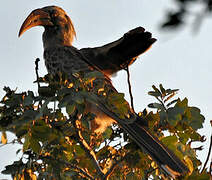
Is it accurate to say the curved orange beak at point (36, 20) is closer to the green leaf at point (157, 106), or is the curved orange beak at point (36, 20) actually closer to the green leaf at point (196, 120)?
the green leaf at point (157, 106)

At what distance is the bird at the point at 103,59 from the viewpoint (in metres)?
2.37

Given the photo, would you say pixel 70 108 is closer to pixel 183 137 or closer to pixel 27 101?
pixel 27 101

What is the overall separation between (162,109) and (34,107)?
28.6 inches

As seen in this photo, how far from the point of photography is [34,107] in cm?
203

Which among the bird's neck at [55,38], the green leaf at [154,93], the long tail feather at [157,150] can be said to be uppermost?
the bird's neck at [55,38]

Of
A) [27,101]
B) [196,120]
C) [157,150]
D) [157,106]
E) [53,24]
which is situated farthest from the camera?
[53,24]

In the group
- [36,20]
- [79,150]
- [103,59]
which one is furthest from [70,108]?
[36,20]

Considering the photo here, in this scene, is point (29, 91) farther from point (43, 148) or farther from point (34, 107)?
point (43, 148)

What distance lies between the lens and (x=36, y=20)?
4.22 metres

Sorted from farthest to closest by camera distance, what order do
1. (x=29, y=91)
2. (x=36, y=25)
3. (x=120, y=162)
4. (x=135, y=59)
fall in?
(x=36, y=25)
(x=135, y=59)
(x=120, y=162)
(x=29, y=91)

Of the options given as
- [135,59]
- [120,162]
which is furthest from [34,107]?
[135,59]

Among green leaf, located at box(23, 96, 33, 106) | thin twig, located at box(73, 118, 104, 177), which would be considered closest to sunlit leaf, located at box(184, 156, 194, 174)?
thin twig, located at box(73, 118, 104, 177)

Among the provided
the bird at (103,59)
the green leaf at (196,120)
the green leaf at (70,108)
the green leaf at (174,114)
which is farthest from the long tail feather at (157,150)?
the green leaf at (70,108)

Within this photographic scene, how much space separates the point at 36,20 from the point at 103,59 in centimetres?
113
